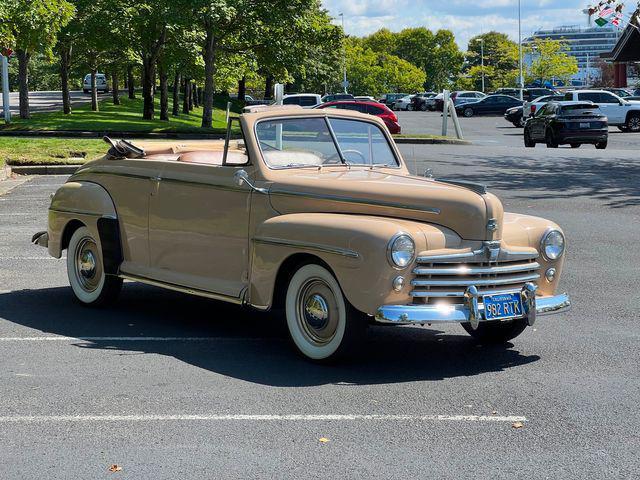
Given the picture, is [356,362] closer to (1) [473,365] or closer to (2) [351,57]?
(1) [473,365]

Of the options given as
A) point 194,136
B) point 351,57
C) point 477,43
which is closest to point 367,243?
point 194,136

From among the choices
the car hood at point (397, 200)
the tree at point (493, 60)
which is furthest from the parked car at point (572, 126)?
the tree at point (493, 60)

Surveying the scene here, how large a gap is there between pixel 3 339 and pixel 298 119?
2824 millimetres

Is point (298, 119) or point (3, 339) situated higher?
point (298, 119)

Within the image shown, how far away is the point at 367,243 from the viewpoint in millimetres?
6602

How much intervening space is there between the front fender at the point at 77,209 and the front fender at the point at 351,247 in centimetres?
228

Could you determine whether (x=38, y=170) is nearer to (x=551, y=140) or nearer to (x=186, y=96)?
(x=551, y=140)

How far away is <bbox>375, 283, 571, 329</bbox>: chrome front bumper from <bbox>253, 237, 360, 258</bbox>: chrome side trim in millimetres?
412

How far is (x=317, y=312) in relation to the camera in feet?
23.1

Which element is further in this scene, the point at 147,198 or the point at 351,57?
the point at 351,57

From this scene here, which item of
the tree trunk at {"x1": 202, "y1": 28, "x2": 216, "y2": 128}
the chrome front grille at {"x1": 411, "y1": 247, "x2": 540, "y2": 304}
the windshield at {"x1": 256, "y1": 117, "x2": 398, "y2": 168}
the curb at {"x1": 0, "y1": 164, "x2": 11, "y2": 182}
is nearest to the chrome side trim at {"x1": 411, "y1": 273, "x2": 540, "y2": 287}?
the chrome front grille at {"x1": 411, "y1": 247, "x2": 540, "y2": 304}

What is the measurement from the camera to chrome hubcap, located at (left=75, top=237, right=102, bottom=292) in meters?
9.18

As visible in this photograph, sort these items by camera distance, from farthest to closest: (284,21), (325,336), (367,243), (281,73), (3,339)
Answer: (281,73) → (284,21) → (3,339) → (325,336) → (367,243)

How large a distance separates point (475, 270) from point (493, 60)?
15143 cm
